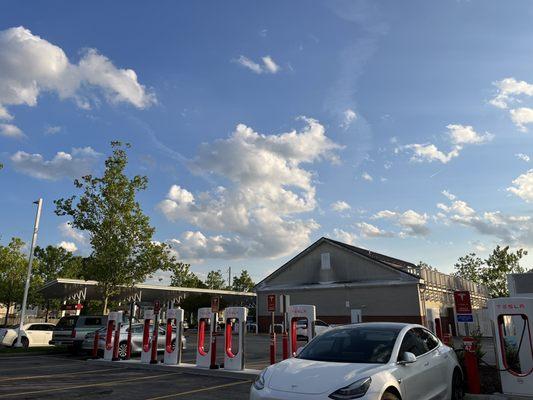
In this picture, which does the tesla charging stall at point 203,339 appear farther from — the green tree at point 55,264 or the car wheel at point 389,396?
the green tree at point 55,264

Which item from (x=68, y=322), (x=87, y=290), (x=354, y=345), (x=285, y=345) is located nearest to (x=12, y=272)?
(x=87, y=290)

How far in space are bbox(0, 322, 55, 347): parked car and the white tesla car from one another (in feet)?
76.1

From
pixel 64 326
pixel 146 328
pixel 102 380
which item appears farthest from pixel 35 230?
pixel 102 380

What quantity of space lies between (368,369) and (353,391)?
0.53 m

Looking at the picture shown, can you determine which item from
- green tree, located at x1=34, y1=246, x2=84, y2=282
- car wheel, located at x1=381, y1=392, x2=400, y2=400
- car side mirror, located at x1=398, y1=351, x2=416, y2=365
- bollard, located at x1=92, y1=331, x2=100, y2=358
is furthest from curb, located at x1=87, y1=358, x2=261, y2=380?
green tree, located at x1=34, y1=246, x2=84, y2=282

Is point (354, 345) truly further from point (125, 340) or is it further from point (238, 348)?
point (125, 340)

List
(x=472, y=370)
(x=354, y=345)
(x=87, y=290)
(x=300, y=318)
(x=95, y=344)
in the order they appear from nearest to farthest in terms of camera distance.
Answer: (x=354, y=345)
(x=472, y=370)
(x=300, y=318)
(x=95, y=344)
(x=87, y=290)

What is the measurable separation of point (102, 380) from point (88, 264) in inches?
666

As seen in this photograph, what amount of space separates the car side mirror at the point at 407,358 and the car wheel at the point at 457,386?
200cm

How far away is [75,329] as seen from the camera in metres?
20.9

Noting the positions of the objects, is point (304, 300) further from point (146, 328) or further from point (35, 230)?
point (146, 328)

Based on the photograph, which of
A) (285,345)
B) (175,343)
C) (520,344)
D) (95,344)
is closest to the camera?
(520,344)

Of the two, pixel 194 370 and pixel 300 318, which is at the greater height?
pixel 300 318

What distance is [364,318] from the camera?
120ft
